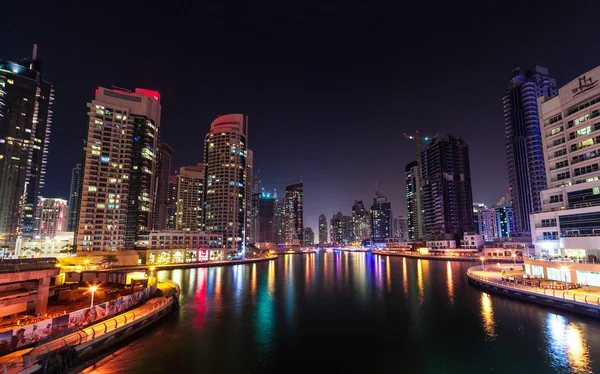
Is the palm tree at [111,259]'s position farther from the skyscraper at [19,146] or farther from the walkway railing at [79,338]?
the walkway railing at [79,338]

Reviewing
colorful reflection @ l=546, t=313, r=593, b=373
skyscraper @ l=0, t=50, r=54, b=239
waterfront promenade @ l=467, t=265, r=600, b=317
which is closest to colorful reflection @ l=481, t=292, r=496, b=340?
waterfront promenade @ l=467, t=265, r=600, b=317

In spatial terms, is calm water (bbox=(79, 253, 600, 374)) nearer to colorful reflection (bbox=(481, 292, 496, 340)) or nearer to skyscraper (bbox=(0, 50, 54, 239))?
colorful reflection (bbox=(481, 292, 496, 340))

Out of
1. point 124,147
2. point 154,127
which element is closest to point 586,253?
point 124,147

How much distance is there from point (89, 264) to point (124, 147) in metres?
60.7

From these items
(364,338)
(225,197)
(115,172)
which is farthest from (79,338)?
(225,197)

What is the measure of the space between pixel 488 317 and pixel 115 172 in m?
159

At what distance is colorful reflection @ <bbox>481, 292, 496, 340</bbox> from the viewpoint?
3849 cm

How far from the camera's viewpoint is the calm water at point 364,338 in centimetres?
2889

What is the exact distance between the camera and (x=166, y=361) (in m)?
29.7

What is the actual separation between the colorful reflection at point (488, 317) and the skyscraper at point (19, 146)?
222 m

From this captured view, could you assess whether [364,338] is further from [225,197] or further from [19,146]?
[19,146]

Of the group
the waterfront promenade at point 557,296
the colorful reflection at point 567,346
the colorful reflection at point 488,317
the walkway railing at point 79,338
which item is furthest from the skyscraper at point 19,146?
the colorful reflection at point 567,346

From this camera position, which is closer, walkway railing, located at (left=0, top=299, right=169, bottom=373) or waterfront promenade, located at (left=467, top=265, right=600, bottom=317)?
walkway railing, located at (left=0, top=299, right=169, bottom=373)

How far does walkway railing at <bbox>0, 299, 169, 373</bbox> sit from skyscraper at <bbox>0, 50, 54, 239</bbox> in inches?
7385
